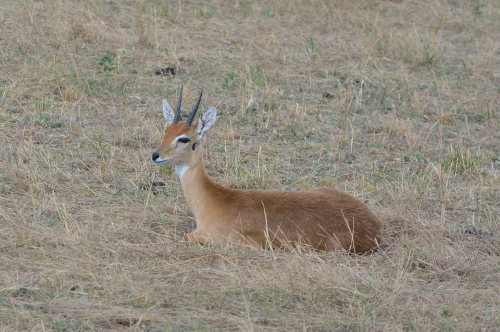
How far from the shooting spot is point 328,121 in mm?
9547

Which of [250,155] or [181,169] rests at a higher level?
[181,169]

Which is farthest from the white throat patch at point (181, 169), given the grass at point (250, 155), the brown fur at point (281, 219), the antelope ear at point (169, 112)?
the antelope ear at point (169, 112)

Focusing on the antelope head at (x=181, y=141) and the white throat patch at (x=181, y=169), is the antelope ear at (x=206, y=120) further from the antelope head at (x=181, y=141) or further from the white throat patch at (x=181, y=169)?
the white throat patch at (x=181, y=169)

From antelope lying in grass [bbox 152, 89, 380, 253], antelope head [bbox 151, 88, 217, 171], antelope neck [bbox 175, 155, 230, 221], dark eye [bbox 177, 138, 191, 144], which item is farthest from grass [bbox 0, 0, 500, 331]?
dark eye [bbox 177, 138, 191, 144]

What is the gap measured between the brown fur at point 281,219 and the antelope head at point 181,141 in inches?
9.7

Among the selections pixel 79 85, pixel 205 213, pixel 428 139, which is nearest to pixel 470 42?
pixel 428 139

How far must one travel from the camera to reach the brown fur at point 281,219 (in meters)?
6.09

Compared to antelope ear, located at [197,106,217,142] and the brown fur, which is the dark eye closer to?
antelope ear, located at [197,106,217,142]

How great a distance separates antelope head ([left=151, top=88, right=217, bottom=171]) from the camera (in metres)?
6.58

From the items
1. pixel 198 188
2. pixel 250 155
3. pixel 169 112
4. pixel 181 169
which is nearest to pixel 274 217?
pixel 198 188

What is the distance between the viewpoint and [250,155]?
27.7 ft

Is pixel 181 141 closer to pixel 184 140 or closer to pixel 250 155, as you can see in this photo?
pixel 184 140

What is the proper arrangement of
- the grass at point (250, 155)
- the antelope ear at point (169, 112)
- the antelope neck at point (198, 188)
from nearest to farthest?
the grass at point (250, 155) → the antelope neck at point (198, 188) → the antelope ear at point (169, 112)

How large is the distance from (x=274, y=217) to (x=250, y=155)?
7.66 ft
